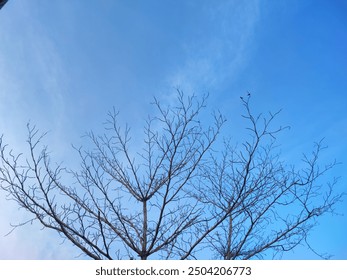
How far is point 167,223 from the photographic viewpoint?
512cm

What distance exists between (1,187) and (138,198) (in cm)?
197
